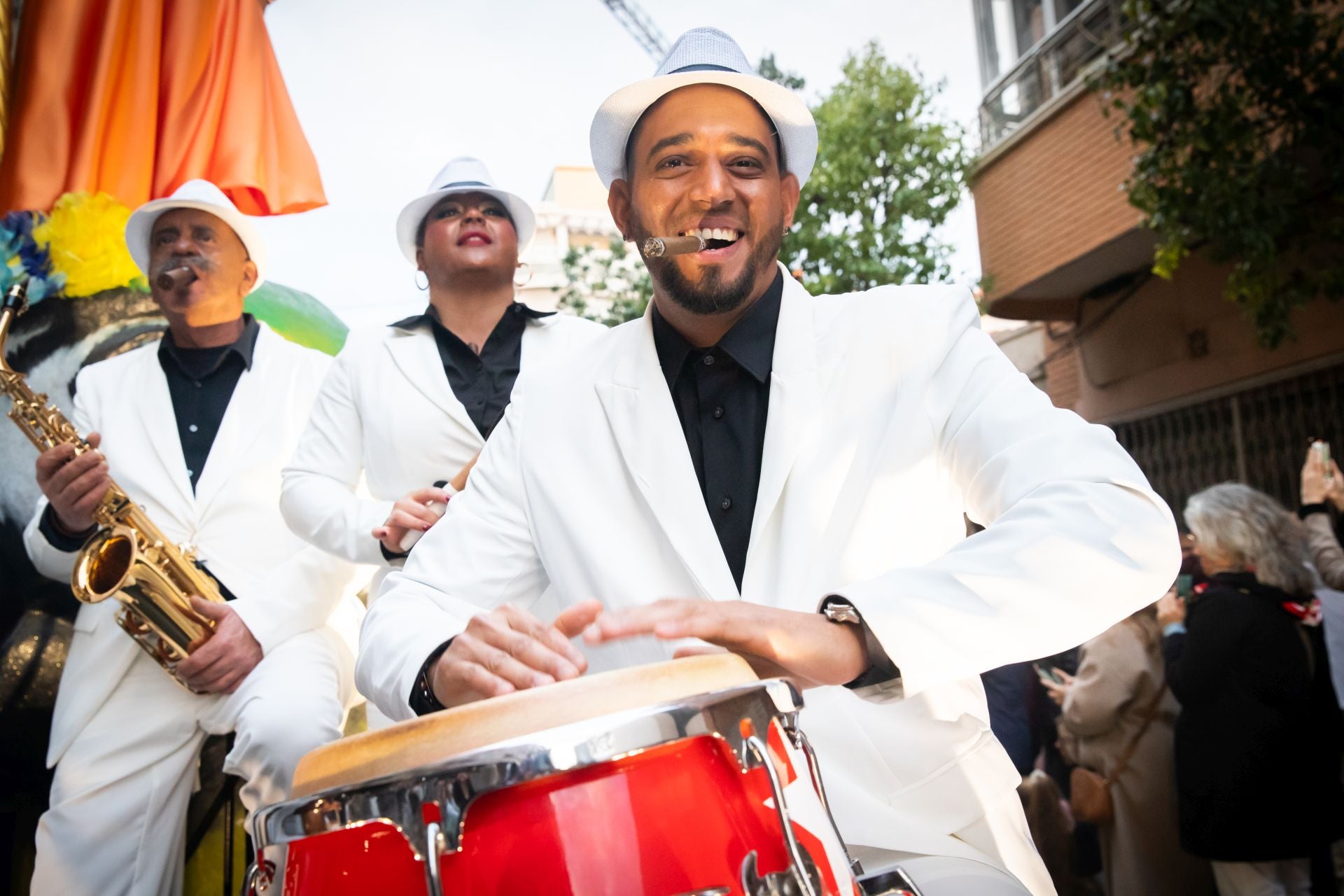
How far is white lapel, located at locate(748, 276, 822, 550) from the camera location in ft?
6.32

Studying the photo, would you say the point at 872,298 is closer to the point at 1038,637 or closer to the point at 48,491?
the point at 1038,637

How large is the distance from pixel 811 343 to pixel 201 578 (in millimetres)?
2169

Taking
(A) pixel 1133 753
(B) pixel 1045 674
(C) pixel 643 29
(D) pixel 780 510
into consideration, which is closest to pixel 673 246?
(D) pixel 780 510

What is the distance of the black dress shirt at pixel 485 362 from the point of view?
3385 millimetres

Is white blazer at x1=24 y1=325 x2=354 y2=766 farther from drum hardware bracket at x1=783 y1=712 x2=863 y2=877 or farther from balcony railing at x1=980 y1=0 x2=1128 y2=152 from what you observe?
balcony railing at x1=980 y1=0 x2=1128 y2=152

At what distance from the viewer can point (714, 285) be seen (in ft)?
7.27

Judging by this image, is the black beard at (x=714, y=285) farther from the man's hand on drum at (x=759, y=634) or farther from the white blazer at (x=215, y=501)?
the white blazer at (x=215, y=501)

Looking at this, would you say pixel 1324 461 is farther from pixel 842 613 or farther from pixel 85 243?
pixel 85 243

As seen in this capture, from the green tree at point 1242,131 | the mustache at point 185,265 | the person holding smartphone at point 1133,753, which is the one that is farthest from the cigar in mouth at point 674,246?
the green tree at point 1242,131

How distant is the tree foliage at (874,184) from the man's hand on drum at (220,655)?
31.0 feet

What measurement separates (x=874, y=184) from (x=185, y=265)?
1011 cm

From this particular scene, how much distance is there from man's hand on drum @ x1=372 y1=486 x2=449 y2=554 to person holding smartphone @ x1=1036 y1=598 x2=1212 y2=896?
3.05 metres

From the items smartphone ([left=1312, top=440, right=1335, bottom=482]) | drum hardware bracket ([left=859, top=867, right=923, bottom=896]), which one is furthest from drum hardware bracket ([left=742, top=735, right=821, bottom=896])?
smartphone ([left=1312, top=440, right=1335, bottom=482])

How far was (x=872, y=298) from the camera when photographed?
2.13m
